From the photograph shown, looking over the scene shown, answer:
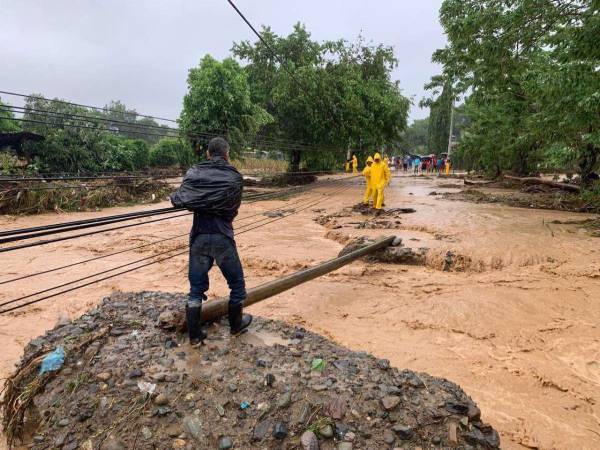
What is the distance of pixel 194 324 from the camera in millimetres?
3082

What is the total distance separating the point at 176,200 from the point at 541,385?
3645mm

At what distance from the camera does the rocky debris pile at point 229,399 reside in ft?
7.88

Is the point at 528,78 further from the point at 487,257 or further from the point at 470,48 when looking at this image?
the point at 487,257

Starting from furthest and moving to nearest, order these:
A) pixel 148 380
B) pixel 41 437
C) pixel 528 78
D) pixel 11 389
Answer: pixel 528 78, pixel 11 389, pixel 148 380, pixel 41 437

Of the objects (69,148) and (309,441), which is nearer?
(309,441)

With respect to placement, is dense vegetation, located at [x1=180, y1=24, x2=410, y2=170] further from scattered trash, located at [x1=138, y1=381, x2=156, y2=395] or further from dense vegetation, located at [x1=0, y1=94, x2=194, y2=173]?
scattered trash, located at [x1=138, y1=381, x2=156, y2=395]

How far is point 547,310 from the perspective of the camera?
5.01 m

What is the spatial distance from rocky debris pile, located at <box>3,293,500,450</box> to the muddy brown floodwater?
3.00 feet

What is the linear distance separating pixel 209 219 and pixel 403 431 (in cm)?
205

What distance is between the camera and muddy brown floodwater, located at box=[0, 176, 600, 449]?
3.42 meters

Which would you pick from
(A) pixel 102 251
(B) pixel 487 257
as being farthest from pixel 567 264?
(A) pixel 102 251

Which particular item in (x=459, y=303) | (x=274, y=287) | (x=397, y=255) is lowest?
(x=459, y=303)

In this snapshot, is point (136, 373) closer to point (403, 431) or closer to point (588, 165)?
point (403, 431)

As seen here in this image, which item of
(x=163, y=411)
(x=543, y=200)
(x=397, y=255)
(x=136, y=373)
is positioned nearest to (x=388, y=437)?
(x=163, y=411)
